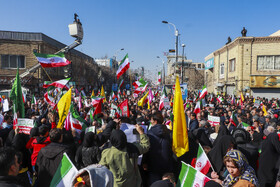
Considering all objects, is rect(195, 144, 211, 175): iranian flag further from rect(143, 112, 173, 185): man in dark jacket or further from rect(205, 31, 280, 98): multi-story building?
rect(205, 31, 280, 98): multi-story building

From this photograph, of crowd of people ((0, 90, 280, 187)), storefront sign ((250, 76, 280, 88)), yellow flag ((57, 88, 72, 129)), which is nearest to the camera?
crowd of people ((0, 90, 280, 187))

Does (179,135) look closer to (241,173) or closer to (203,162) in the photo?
(203,162)

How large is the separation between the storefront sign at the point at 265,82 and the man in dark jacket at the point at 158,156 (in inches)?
1213

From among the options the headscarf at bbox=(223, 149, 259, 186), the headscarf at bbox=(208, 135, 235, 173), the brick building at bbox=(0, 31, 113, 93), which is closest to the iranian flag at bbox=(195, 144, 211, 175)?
the headscarf at bbox=(208, 135, 235, 173)

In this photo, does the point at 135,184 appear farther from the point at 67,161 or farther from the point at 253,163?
the point at 253,163

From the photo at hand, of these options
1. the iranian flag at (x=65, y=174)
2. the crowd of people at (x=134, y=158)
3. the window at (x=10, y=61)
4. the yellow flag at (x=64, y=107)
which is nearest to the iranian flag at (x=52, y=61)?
the yellow flag at (x=64, y=107)

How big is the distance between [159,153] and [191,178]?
4.74 ft

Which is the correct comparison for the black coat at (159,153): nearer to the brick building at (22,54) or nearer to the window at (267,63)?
the brick building at (22,54)

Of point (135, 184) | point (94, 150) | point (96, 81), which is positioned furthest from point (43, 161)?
point (96, 81)

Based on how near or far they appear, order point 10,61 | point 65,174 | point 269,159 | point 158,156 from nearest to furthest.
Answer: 1. point 65,174
2. point 158,156
3. point 269,159
4. point 10,61

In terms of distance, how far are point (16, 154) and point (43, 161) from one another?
1.30 meters

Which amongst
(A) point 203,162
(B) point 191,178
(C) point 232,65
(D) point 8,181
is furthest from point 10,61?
(B) point 191,178

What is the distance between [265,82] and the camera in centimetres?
3197

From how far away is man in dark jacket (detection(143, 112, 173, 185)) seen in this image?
449cm
